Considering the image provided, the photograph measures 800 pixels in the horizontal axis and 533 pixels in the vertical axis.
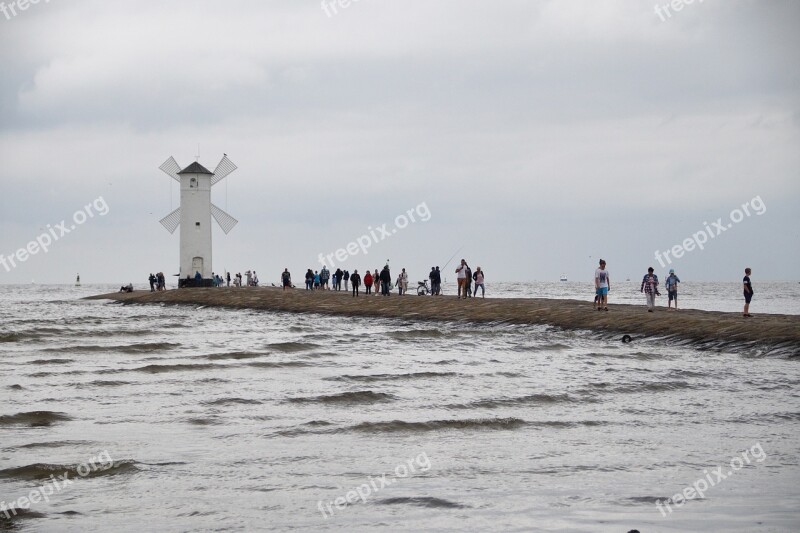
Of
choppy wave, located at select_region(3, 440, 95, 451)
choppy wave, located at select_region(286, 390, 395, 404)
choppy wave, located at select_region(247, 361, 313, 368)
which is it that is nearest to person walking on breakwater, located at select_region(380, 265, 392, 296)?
choppy wave, located at select_region(247, 361, 313, 368)

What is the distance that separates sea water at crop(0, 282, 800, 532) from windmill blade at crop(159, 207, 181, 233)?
4509 centimetres

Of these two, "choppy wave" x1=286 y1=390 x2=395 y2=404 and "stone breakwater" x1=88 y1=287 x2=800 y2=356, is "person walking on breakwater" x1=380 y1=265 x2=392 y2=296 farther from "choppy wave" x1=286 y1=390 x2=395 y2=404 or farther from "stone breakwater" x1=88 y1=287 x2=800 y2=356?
"choppy wave" x1=286 y1=390 x2=395 y2=404

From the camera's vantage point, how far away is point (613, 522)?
26.0ft

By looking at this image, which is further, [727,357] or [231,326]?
[231,326]

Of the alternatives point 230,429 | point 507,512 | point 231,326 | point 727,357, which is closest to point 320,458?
point 230,429

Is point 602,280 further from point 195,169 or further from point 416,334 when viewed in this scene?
→ point 195,169

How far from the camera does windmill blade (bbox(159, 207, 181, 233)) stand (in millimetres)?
68125

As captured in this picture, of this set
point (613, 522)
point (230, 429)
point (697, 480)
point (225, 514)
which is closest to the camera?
point (613, 522)

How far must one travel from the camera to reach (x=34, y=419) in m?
13.8

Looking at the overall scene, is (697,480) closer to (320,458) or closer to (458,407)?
(320,458)

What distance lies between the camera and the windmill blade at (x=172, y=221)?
68.1 m

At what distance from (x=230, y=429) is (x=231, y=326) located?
910 inches

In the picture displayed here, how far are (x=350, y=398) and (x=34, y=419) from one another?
5385 millimetres

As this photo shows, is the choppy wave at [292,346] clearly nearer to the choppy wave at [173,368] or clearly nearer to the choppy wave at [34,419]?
the choppy wave at [173,368]
